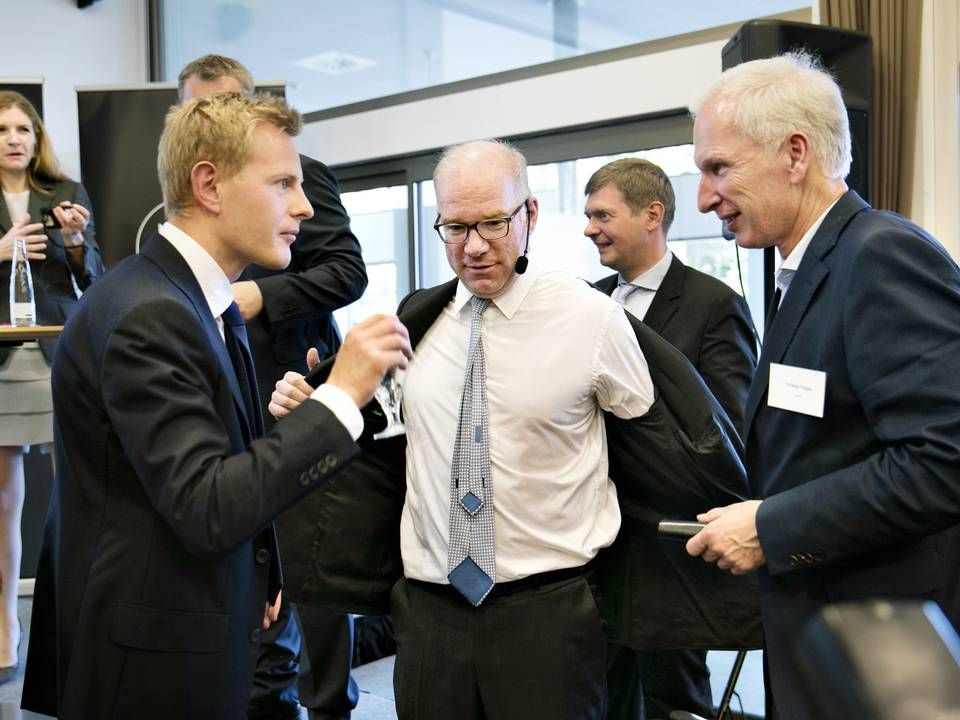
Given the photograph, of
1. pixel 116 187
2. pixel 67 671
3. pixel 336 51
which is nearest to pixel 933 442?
pixel 67 671

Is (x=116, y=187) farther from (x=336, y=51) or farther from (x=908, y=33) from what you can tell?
(x=908, y=33)

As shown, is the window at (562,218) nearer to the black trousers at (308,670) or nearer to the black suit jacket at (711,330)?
the black suit jacket at (711,330)

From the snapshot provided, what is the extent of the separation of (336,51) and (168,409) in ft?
17.2

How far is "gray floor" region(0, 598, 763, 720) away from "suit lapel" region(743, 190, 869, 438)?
1980 millimetres

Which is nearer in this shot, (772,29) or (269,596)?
(269,596)

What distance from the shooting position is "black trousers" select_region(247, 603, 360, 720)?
297 cm

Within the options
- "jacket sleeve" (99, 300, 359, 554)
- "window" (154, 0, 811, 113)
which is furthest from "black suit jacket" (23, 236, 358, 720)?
"window" (154, 0, 811, 113)

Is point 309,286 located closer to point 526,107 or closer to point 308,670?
point 308,670

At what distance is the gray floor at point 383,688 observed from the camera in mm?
3303

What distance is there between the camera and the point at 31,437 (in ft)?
12.0

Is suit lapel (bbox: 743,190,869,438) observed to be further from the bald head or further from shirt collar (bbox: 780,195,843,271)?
the bald head

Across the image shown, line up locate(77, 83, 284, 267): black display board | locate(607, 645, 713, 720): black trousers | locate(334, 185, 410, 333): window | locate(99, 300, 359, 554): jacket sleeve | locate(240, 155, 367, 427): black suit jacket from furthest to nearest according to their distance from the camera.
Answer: locate(334, 185, 410, 333): window
locate(77, 83, 284, 267): black display board
locate(607, 645, 713, 720): black trousers
locate(240, 155, 367, 427): black suit jacket
locate(99, 300, 359, 554): jacket sleeve

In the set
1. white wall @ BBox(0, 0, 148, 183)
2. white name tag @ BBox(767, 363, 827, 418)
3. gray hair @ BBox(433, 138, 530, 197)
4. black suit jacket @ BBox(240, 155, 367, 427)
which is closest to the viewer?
white name tag @ BBox(767, 363, 827, 418)

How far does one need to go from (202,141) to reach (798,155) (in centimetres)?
96
